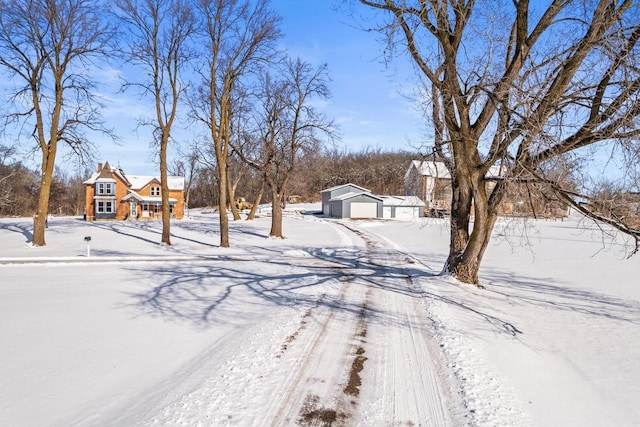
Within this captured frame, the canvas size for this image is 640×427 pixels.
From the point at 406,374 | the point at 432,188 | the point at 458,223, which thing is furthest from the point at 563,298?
A: the point at 406,374

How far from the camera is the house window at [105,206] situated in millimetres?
42656

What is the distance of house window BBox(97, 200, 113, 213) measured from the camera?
1679 inches

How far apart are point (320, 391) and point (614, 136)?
6.61 metres

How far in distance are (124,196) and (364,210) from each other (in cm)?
2933

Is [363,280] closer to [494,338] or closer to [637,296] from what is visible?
[494,338]

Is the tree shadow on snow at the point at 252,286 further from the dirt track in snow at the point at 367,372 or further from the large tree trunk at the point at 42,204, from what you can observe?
the large tree trunk at the point at 42,204

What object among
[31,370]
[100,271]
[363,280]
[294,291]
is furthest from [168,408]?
[100,271]

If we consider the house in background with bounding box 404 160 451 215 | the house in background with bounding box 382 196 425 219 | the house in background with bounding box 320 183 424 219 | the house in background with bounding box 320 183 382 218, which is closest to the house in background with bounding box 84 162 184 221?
the house in background with bounding box 320 183 382 218

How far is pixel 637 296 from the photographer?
405 inches

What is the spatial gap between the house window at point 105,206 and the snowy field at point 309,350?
3453 cm

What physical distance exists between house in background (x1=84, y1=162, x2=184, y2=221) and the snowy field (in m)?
34.3

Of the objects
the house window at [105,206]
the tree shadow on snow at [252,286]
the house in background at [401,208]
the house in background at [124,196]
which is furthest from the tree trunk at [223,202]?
the house in background at [401,208]

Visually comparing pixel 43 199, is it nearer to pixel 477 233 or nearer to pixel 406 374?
pixel 477 233

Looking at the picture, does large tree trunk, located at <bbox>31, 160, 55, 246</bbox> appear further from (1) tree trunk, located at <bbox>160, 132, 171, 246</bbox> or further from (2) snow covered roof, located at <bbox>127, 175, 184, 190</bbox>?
(2) snow covered roof, located at <bbox>127, 175, 184, 190</bbox>
